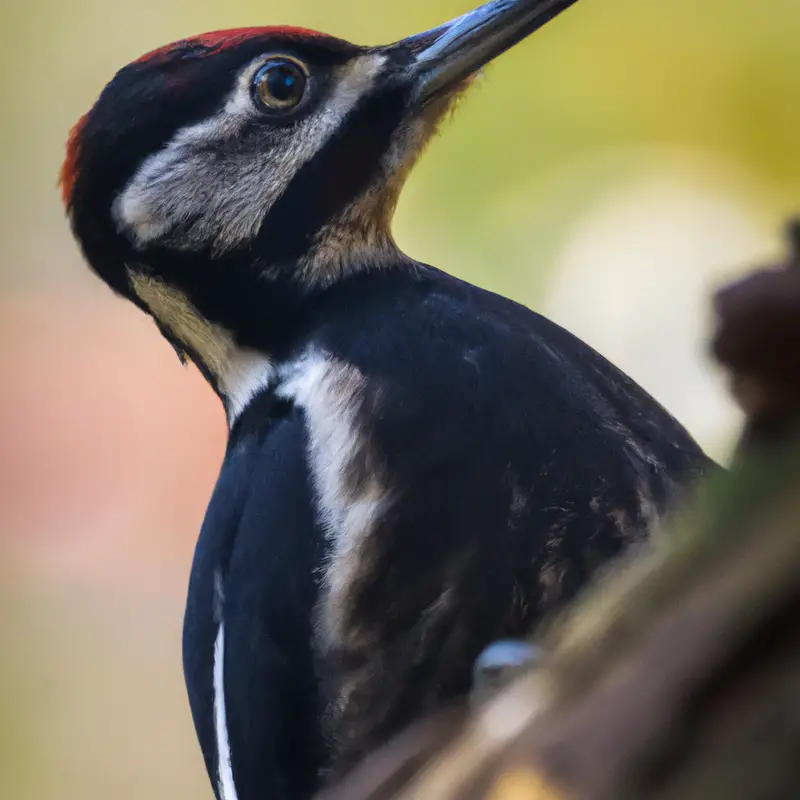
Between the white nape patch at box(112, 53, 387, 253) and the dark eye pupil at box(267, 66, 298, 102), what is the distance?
0.04 ft

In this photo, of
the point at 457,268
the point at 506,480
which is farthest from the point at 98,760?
the point at 506,480

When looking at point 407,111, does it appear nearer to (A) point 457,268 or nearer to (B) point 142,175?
(B) point 142,175

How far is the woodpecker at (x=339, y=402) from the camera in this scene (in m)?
0.63

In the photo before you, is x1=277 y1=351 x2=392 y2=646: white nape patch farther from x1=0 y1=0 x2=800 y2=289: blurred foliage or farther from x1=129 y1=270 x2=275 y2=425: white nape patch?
x1=0 y1=0 x2=800 y2=289: blurred foliage

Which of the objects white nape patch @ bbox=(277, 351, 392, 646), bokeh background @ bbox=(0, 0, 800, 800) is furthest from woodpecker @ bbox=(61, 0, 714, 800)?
bokeh background @ bbox=(0, 0, 800, 800)

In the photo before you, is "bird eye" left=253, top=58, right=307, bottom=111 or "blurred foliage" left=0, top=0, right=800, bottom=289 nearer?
"bird eye" left=253, top=58, right=307, bottom=111

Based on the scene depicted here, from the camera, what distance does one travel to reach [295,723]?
68 cm

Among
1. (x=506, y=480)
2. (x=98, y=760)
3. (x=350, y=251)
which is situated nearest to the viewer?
(x=506, y=480)

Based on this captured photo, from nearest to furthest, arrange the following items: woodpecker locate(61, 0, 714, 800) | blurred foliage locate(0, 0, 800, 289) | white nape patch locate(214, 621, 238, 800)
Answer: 1. woodpecker locate(61, 0, 714, 800)
2. white nape patch locate(214, 621, 238, 800)
3. blurred foliage locate(0, 0, 800, 289)

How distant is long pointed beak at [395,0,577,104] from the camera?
29.6 inches

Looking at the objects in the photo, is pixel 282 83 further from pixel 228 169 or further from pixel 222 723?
pixel 222 723

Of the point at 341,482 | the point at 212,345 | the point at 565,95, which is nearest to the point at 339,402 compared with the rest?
the point at 341,482

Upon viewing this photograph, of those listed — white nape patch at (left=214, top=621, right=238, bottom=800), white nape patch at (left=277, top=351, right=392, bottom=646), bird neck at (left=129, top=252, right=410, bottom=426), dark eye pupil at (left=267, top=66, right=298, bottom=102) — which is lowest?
white nape patch at (left=214, top=621, right=238, bottom=800)

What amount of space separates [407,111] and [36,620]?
5.66ft
